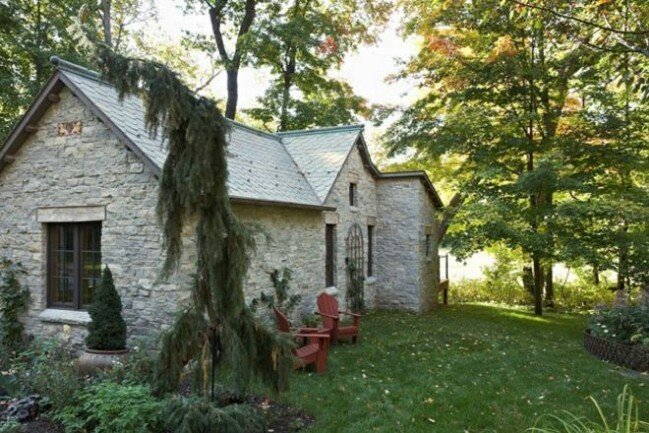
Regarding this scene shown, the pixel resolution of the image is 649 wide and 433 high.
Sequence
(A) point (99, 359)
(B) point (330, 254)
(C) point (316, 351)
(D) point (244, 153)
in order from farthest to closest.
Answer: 1. (B) point (330, 254)
2. (D) point (244, 153)
3. (C) point (316, 351)
4. (A) point (99, 359)

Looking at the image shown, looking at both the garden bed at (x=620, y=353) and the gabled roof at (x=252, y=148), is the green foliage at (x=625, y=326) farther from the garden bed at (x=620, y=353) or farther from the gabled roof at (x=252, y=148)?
the gabled roof at (x=252, y=148)

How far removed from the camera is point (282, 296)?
923 centimetres

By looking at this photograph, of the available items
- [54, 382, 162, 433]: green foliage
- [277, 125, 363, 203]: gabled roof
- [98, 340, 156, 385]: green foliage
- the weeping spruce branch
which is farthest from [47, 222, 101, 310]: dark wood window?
[277, 125, 363, 203]: gabled roof

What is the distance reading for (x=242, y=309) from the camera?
448 cm

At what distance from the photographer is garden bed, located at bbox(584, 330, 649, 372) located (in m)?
7.91

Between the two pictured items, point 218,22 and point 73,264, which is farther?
point 218,22

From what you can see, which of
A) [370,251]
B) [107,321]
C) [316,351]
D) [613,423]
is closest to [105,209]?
[107,321]

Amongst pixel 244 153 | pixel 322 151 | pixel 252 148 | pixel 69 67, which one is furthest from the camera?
pixel 322 151

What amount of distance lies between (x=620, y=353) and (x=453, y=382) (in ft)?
12.0

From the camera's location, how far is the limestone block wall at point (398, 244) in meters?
13.7

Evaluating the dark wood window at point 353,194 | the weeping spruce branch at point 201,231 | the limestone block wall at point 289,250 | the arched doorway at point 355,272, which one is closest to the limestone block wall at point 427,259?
the arched doorway at point 355,272

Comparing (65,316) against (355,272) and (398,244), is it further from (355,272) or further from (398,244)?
(398,244)

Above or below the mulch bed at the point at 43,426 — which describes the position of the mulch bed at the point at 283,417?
below

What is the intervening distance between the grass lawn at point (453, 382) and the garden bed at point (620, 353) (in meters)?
0.30
